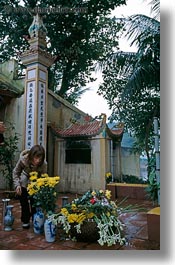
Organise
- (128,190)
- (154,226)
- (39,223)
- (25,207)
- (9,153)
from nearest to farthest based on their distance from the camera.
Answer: (154,226) < (39,223) < (25,207) < (128,190) < (9,153)

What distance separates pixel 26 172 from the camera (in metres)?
1.81

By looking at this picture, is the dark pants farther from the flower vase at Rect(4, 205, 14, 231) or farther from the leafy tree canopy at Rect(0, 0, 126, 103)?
the leafy tree canopy at Rect(0, 0, 126, 103)

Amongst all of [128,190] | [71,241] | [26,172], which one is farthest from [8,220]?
[128,190]

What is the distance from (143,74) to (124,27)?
41 cm

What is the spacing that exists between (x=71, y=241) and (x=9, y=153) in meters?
0.94

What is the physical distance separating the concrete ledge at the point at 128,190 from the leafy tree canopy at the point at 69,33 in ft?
2.52

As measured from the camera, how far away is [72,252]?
146cm

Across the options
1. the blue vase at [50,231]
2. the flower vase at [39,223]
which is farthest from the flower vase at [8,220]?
the blue vase at [50,231]

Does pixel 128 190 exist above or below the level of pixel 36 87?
below

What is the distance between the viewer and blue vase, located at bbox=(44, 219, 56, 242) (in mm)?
1533

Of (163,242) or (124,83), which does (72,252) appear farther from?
(124,83)

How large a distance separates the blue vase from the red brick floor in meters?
0.03

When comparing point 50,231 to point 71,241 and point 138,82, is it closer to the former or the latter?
point 71,241

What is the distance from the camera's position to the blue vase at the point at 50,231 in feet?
5.03
